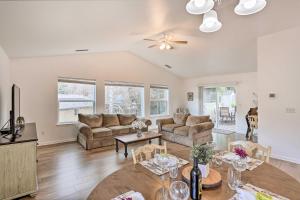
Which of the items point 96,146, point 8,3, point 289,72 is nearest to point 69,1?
point 8,3

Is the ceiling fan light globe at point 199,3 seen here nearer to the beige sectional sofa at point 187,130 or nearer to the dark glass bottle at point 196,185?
the dark glass bottle at point 196,185

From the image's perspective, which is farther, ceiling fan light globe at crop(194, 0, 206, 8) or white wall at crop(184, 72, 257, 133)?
white wall at crop(184, 72, 257, 133)

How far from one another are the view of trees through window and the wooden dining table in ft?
17.1

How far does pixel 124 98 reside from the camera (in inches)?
278

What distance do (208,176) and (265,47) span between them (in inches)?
160

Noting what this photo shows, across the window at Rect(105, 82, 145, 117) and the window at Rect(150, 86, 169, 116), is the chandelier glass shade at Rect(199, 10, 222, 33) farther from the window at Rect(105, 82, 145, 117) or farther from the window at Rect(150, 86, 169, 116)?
the window at Rect(150, 86, 169, 116)

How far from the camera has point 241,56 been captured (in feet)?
18.0

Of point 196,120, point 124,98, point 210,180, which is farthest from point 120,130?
point 210,180

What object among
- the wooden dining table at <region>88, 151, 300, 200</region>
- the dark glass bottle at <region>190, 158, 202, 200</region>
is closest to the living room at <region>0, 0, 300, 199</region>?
the wooden dining table at <region>88, 151, 300, 200</region>

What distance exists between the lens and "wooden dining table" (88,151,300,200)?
1.19m

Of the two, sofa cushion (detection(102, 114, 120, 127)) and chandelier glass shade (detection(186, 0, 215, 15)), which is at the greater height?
chandelier glass shade (detection(186, 0, 215, 15))

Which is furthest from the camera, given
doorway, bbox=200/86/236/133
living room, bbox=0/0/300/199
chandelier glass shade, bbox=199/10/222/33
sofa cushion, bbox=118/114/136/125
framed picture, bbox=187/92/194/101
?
framed picture, bbox=187/92/194/101

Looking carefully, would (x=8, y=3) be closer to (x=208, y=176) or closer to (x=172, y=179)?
(x=172, y=179)

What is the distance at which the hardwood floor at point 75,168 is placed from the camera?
266cm
